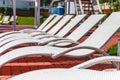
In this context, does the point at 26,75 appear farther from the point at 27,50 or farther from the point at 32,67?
the point at 32,67

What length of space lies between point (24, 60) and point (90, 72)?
12.7 ft

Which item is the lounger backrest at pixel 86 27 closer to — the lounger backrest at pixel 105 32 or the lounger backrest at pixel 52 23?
the lounger backrest at pixel 105 32

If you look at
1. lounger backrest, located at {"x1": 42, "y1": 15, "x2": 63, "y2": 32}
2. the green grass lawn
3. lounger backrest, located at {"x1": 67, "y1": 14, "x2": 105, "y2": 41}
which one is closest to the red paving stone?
lounger backrest, located at {"x1": 67, "y1": 14, "x2": 105, "y2": 41}

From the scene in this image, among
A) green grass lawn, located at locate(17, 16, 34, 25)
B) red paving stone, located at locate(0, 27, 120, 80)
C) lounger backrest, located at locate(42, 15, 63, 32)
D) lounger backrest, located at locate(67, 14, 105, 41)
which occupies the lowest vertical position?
green grass lawn, located at locate(17, 16, 34, 25)

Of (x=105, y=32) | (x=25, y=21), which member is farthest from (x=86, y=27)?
(x=25, y=21)

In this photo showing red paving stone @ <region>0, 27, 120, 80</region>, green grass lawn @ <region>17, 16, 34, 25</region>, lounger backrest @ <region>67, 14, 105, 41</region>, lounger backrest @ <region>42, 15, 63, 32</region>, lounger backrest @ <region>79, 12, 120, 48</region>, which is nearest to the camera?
lounger backrest @ <region>79, 12, 120, 48</region>

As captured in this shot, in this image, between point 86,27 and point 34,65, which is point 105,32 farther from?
point 34,65

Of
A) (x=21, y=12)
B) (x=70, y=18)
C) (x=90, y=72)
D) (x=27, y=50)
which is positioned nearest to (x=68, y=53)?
(x=27, y=50)

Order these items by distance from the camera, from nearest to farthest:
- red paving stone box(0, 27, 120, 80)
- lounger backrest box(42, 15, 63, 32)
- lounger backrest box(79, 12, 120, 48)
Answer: lounger backrest box(79, 12, 120, 48) < red paving stone box(0, 27, 120, 80) < lounger backrest box(42, 15, 63, 32)

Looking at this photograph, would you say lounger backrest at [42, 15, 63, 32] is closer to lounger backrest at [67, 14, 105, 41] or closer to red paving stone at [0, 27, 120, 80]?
red paving stone at [0, 27, 120, 80]

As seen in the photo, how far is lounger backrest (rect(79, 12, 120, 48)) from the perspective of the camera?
513 centimetres

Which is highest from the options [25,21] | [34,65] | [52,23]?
[52,23]

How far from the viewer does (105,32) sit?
543 cm

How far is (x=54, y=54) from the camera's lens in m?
4.44
